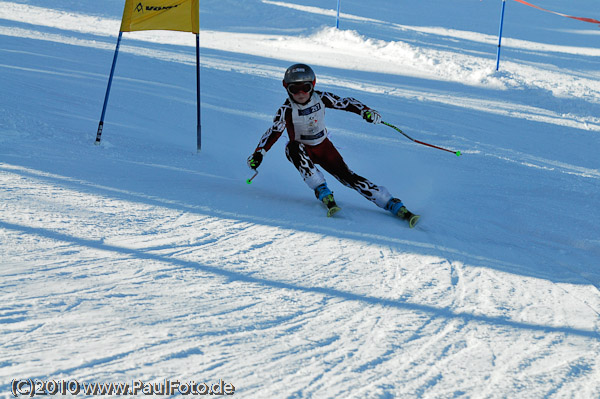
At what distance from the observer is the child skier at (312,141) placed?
18.3ft

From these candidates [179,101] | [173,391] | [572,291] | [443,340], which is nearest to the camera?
[173,391]

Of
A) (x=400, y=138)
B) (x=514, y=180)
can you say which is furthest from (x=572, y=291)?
(x=400, y=138)

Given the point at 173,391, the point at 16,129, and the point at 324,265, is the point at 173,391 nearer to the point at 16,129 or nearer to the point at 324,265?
the point at 324,265

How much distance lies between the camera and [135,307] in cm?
330

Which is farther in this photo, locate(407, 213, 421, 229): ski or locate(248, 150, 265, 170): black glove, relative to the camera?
locate(248, 150, 265, 170): black glove

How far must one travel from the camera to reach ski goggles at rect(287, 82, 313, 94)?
5.60 meters

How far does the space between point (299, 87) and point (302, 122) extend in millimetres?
357

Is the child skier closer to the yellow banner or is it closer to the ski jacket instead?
the ski jacket

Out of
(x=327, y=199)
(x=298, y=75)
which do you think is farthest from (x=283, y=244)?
(x=298, y=75)

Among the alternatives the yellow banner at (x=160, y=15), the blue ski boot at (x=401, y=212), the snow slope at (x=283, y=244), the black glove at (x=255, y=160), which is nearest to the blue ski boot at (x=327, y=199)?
the snow slope at (x=283, y=244)

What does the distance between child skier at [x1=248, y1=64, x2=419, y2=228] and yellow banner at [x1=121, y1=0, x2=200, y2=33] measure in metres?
1.93

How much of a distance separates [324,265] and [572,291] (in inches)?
65.7

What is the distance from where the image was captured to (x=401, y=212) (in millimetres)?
5535

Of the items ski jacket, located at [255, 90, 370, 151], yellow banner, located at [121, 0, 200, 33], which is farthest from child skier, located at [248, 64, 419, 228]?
yellow banner, located at [121, 0, 200, 33]
